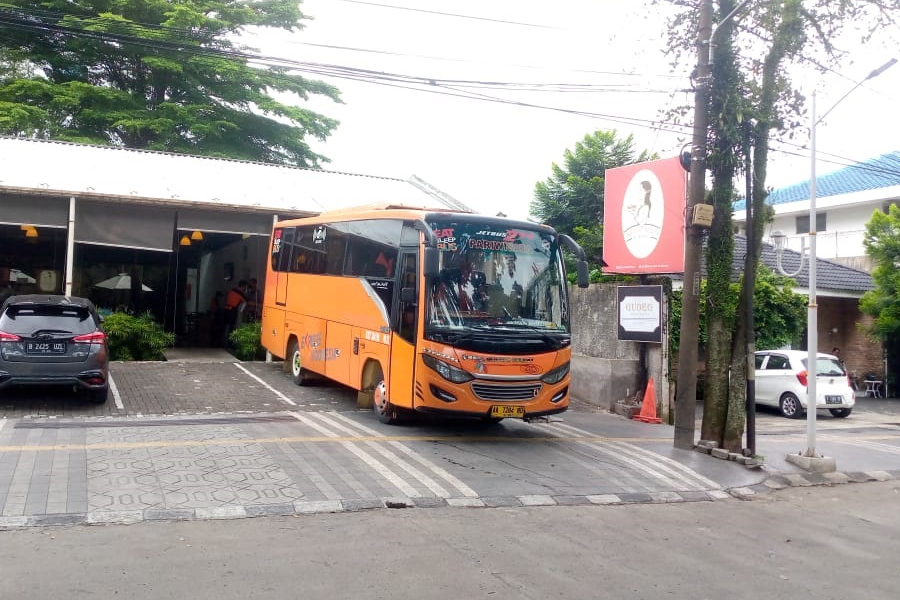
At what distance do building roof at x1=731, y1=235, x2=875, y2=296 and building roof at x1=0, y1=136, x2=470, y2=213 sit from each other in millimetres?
9886

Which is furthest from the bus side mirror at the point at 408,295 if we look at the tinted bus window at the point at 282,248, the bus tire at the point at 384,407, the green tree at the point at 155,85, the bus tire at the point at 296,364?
the green tree at the point at 155,85

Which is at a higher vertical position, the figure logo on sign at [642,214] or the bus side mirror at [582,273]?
the figure logo on sign at [642,214]

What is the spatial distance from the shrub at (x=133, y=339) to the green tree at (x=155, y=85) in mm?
14027

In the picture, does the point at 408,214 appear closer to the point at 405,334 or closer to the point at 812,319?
the point at 405,334

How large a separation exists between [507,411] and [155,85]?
26123 millimetres

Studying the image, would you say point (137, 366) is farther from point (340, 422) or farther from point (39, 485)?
point (39, 485)

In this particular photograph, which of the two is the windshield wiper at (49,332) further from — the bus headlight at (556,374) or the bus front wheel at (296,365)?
the bus headlight at (556,374)

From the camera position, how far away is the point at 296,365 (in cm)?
1580

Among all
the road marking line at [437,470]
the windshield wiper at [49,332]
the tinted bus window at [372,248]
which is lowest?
the road marking line at [437,470]

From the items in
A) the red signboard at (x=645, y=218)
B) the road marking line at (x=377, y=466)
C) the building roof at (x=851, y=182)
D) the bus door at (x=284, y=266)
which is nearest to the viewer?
the road marking line at (x=377, y=466)

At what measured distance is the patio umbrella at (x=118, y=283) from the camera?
72.0 feet

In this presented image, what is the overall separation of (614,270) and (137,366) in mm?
10120

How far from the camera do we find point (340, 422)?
12.1 metres

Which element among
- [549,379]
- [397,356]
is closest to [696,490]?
[549,379]
